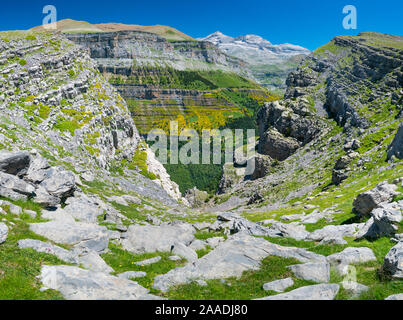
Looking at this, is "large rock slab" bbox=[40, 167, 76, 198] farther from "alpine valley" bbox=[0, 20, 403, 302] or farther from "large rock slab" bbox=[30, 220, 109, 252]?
"large rock slab" bbox=[30, 220, 109, 252]

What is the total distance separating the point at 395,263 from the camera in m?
A: 15.3

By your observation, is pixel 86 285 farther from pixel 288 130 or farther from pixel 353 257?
pixel 288 130

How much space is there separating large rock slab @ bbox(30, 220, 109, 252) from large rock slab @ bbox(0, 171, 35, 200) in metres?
4.61

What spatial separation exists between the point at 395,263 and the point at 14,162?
112ft

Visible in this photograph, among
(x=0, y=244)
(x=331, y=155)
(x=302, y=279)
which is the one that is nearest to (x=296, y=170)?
(x=331, y=155)

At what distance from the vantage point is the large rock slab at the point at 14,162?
2670 cm

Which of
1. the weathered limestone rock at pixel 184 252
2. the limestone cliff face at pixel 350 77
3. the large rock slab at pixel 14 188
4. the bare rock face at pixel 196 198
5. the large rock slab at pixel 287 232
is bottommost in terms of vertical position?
the weathered limestone rock at pixel 184 252

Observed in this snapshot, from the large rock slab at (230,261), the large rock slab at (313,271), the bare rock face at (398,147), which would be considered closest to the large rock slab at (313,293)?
the large rock slab at (313,271)

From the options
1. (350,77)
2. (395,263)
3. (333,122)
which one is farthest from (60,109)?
(350,77)

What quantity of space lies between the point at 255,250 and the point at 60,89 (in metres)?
76.6

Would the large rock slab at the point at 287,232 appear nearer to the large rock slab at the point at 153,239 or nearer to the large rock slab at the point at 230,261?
the large rock slab at the point at 230,261

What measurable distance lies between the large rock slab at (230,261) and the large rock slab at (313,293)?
4317 mm

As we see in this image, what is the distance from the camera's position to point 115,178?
71625 mm
